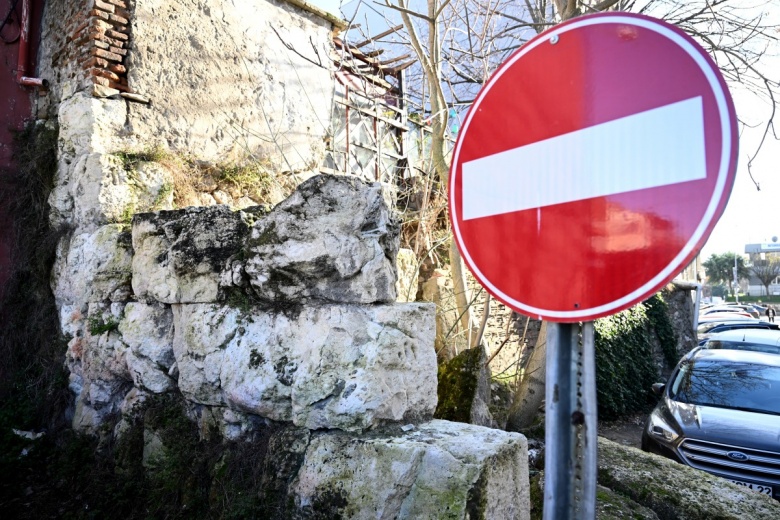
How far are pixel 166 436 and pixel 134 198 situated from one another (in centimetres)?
183

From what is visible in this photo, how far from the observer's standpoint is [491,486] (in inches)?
70.8

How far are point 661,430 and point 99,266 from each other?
505 cm

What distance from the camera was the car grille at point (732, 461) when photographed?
417 centimetres

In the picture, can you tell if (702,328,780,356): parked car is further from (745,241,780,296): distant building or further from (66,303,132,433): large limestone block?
(745,241,780,296): distant building

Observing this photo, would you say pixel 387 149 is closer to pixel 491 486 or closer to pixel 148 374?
pixel 148 374

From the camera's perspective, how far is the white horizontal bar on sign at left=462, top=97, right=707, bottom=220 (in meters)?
0.98

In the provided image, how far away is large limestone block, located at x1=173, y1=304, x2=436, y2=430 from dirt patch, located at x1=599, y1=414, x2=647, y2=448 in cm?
583

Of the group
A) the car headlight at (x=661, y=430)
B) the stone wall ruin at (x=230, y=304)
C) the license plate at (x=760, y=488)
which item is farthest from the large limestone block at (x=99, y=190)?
the license plate at (x=760, y=488)

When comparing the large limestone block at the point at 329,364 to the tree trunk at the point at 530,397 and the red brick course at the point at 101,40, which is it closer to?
the red brick course at the point at 101,40

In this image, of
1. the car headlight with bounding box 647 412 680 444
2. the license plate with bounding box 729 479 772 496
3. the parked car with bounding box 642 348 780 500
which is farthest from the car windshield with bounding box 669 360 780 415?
the license plate with bounding box 729 479 772 496

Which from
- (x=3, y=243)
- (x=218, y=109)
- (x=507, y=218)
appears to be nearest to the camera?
(x=507, y=218)

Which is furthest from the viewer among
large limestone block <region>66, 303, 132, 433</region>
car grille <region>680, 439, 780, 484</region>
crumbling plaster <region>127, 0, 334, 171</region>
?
car grille <region>680, 439, 780, 484</region>

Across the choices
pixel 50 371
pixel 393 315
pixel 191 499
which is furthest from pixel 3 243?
pixel 393 315

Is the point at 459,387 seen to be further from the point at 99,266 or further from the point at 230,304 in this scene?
the point at 99,266
